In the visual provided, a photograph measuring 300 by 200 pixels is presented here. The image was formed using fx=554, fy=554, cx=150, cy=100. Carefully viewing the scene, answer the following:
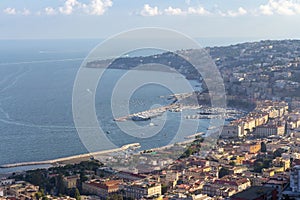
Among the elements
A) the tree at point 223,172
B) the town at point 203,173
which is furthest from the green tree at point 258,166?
the tree at point 223,172

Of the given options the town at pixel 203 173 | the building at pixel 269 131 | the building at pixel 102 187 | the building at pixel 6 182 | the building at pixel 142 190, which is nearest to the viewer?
the town at pixel 203 173

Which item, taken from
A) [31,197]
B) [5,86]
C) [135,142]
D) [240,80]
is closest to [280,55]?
[240,80]

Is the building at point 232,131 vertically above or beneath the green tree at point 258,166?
above

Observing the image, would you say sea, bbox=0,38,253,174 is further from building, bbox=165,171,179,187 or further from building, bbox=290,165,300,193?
building, bbox=290,165,300,193

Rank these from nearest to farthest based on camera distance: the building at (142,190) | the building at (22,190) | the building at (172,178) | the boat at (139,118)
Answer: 1. the building at (142,190)
2. the building at (22,190)
3. the building at (172,178)
4. the boat at (139,118)

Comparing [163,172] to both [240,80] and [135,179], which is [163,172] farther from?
[240,80]

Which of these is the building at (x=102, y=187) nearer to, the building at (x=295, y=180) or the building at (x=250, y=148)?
the building at (x=295, y=180)

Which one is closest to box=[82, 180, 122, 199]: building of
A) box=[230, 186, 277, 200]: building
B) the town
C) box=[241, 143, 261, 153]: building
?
the town
